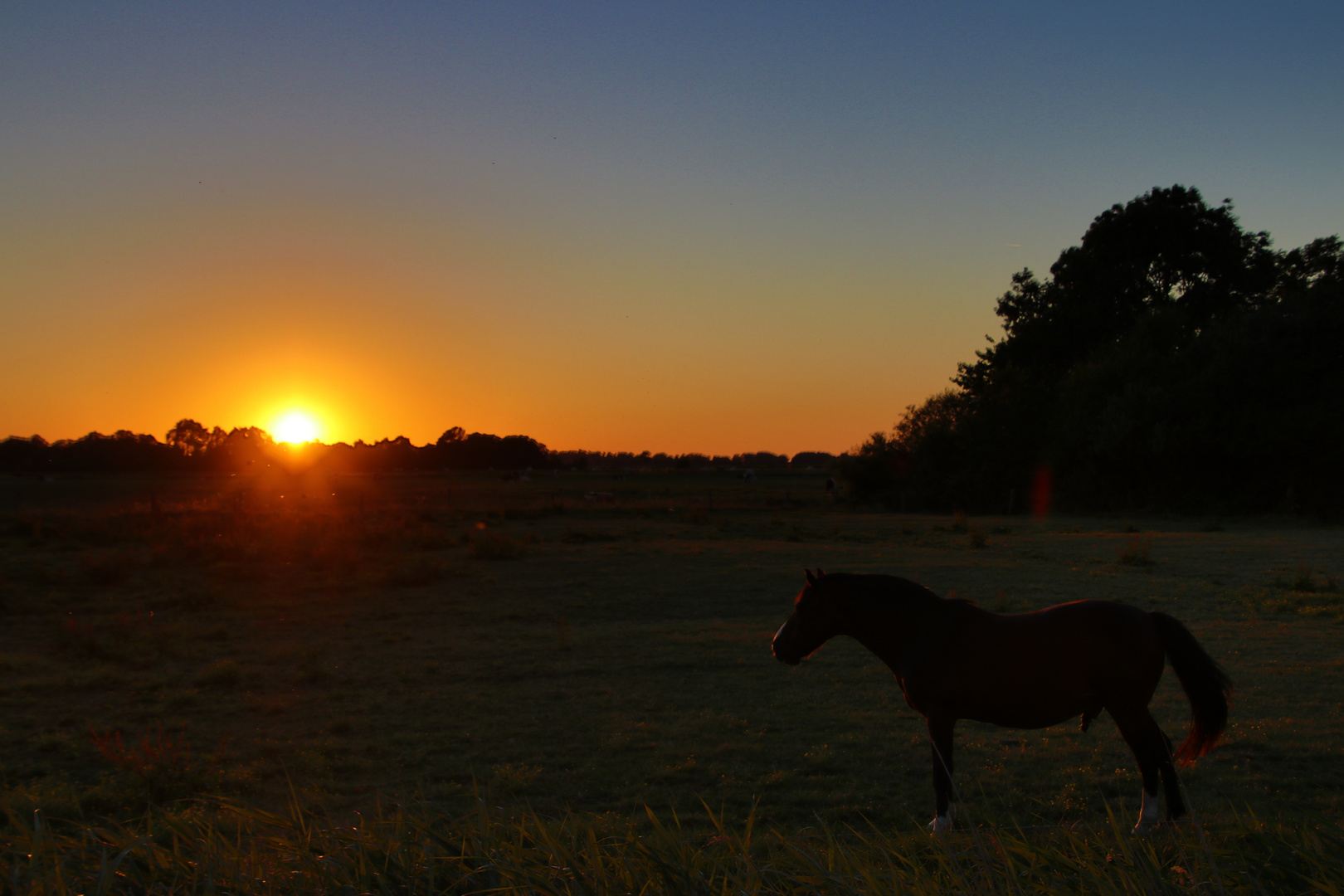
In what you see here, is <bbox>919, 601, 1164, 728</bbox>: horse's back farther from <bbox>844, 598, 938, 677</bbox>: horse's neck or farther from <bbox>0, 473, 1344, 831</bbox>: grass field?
<bbox>0, 473, 1344, 831</bbox>: grass field

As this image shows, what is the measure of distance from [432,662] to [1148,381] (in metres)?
36.2

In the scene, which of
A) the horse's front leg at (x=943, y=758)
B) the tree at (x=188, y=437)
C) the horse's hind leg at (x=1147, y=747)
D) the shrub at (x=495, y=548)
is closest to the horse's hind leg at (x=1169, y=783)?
the horse's hind leg at (x=1147, y=747)

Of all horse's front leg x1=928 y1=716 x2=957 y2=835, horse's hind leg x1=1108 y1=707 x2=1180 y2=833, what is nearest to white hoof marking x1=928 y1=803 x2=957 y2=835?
horse's front leg x1=928 y1=716 x2=957 y2=835

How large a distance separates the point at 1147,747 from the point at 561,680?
20.4ft

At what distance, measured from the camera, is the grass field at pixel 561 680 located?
5668 mm

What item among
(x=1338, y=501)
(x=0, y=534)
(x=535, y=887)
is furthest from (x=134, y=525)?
(x=1338, y=501)

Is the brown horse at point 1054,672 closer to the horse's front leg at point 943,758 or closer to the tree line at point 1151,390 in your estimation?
the horse's front leg at point 943,758

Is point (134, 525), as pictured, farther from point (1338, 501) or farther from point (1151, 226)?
point (1151, 226)

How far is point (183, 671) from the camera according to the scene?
980 cm

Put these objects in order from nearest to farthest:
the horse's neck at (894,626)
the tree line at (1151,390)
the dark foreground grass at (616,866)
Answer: the dark foreground grass at (616,866)
the horse's neck at (894,626)
the tree line at (1151,390)

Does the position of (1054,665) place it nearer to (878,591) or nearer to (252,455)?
(878,591)

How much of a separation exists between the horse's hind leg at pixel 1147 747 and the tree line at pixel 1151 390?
3494cm

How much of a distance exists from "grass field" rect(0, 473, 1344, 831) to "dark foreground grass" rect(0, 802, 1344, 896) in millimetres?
270

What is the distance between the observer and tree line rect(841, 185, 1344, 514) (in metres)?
33.7
